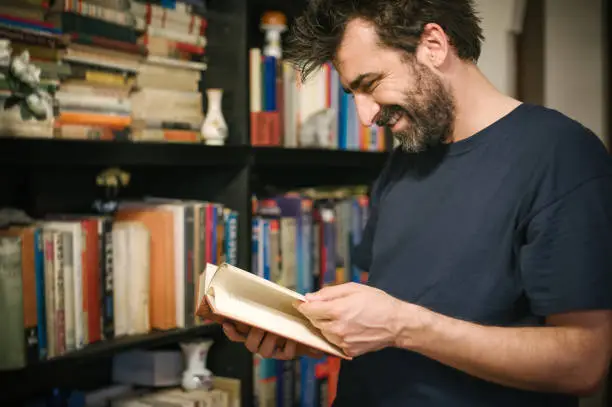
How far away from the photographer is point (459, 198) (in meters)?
1.16

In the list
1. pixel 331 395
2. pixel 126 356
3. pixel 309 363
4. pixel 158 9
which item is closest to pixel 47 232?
pixel 126 356

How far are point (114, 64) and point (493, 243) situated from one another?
1.02 meters

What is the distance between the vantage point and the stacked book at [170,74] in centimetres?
172

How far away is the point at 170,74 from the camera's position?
1801mm

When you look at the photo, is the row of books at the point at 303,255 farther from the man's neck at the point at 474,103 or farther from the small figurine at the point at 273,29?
the man's neck at the point at 474,103

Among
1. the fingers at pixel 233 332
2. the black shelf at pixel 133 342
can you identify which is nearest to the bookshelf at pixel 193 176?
the black shelf at pixel 133 342

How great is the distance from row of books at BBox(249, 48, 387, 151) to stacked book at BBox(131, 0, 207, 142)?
0.53 feet

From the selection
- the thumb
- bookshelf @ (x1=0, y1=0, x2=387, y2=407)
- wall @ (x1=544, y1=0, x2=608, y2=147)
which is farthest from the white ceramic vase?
wall @ (x1=544, y1=0, x2=608, y2=147)

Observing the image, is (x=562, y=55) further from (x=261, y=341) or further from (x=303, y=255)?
(x=261, y=341)

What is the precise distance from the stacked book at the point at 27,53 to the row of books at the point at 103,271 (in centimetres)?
21

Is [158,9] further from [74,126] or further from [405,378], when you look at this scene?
[405,378]

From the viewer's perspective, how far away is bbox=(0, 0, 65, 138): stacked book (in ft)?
4.57

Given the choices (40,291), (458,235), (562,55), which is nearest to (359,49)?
(458,235)

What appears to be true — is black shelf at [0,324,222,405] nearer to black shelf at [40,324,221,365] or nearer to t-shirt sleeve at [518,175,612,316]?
black shelf at [40,324,221,365]
